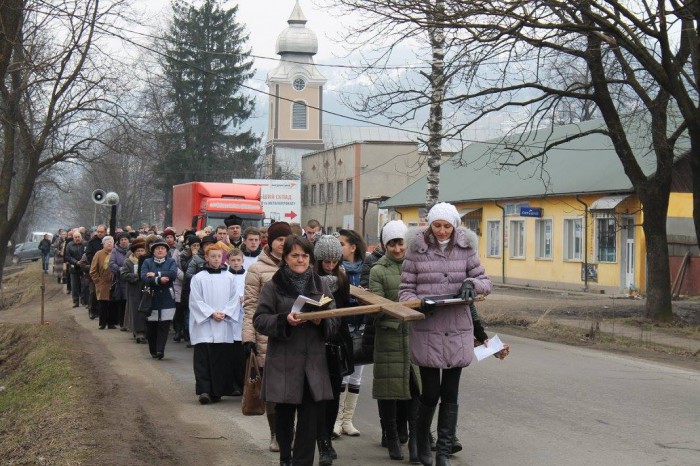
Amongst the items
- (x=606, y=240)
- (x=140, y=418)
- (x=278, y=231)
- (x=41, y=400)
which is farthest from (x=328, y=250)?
→ (x=606, y=240)

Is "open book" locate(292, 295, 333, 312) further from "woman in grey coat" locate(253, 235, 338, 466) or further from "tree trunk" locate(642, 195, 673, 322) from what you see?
"tree trunk" locate(642, 195, 673, 322)

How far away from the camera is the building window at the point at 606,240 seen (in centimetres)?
3519

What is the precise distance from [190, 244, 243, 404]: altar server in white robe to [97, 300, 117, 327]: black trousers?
9.61 m

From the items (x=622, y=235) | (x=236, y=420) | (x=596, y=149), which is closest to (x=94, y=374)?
(x=236, y=420)

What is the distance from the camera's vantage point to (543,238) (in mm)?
40188

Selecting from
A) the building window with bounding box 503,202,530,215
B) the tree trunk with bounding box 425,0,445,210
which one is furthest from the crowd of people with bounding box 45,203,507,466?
the building window with bounding box 503,202,530,215

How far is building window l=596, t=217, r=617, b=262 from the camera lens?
3519 cm

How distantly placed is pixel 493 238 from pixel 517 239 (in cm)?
230

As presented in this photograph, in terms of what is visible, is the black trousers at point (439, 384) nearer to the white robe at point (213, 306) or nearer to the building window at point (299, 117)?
the white robe at point (213, 306)

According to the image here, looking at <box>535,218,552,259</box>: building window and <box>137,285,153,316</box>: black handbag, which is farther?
<box>535,218,552,259</box>: building window

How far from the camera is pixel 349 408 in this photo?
9.15 m

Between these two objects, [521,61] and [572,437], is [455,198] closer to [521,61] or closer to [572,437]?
[521,61]

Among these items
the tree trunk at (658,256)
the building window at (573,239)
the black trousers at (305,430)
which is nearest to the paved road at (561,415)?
the black trousers at (305,430)

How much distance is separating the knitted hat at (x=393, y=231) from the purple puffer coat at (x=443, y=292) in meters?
0.75
